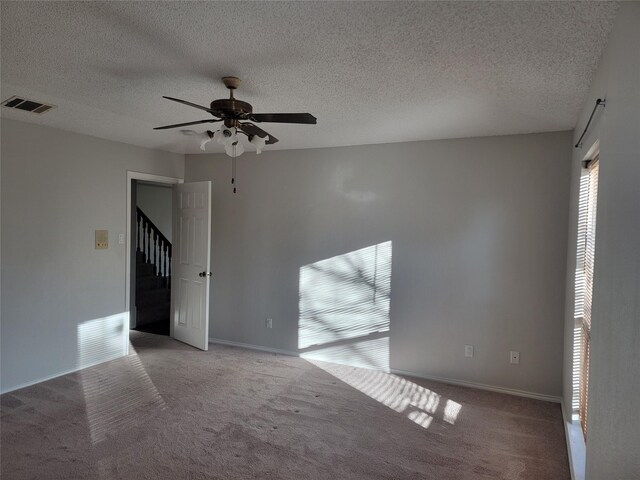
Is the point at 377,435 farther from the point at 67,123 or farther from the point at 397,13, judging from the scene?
the point at 67,123

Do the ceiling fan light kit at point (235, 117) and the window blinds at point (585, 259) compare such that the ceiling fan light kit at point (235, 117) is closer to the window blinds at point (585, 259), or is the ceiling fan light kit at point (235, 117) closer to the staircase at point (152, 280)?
the window blinds at point (585, 259)

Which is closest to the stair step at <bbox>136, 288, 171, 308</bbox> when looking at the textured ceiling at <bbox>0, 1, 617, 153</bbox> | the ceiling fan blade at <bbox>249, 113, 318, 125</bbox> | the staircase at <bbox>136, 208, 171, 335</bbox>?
the staircase at <bbox>136, 208, 171, 335</bbox>

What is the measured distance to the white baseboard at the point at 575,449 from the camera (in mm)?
2287

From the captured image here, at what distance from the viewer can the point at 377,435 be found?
2869 mm

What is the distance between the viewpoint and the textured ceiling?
5.48ft

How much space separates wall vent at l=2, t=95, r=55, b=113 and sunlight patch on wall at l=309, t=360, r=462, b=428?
340 centimetres

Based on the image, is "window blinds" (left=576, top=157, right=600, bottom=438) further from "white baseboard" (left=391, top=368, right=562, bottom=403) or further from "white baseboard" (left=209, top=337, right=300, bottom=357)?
"white baseboard" (left=209, top=337, right=300, bottom=357)

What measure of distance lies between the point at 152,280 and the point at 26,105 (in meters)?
3.75

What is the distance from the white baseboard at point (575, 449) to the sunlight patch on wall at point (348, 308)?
170cm

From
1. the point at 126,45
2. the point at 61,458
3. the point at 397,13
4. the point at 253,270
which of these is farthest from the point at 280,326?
the point at 397,13

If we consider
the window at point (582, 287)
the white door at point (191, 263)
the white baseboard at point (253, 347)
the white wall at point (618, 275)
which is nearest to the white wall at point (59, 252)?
the white door at point (191, 263)

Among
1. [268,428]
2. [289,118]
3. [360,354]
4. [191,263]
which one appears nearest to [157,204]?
[191,263]

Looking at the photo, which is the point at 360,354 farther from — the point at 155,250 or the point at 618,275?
the point at 155,250

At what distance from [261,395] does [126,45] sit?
2.80 metres
